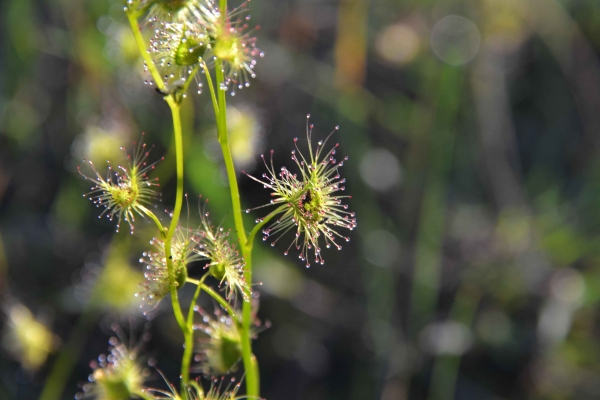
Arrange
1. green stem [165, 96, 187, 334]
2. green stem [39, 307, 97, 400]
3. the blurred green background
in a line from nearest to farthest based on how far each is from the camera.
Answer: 1. green stem [165, 96, 187, 334]
2. green stem [39, 307, 97, 400]
3. the blurred green background

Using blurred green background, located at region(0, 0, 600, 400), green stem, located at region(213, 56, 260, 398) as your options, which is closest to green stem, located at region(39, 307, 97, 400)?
blurred green background, located at region(0, 0, 600, 400)

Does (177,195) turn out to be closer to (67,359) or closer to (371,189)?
(67,359)

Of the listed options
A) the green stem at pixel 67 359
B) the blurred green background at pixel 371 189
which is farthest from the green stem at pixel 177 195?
the green stem at pixel 67 359

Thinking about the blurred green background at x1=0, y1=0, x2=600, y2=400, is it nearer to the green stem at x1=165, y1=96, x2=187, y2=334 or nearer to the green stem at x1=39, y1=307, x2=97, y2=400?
the green stem at x1=39, y1=307, x2=97, y2=400

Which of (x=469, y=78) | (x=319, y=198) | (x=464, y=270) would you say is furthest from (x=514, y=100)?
(x=319, y=198)

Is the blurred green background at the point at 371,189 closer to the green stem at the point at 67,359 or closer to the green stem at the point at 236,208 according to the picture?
the green stem at the point at 67,359
